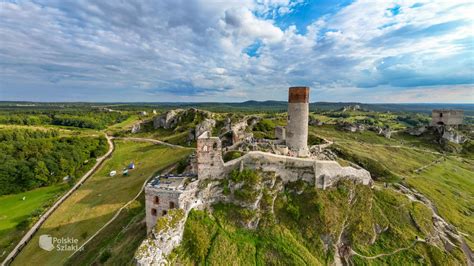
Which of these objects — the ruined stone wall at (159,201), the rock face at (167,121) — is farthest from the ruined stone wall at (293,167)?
the rock face at (167,121)

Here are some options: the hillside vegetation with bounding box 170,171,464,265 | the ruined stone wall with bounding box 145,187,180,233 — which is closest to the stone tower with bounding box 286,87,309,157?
the hillside vegetation with bounding box 170,171,464,265

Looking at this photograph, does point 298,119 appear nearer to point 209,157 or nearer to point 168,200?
point 209,157

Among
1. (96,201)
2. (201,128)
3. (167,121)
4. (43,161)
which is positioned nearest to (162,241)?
(96,201)

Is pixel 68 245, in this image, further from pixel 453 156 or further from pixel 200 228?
pixel 453 156

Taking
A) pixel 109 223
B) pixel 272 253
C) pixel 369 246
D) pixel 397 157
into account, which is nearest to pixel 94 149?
pixel 109 223

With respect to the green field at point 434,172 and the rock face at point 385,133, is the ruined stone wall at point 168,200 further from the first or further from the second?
the rock face at point 385,133

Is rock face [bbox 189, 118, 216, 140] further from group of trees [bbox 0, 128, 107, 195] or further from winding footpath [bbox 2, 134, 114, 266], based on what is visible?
group of trees [bbox 0, 128, 107, 195]
